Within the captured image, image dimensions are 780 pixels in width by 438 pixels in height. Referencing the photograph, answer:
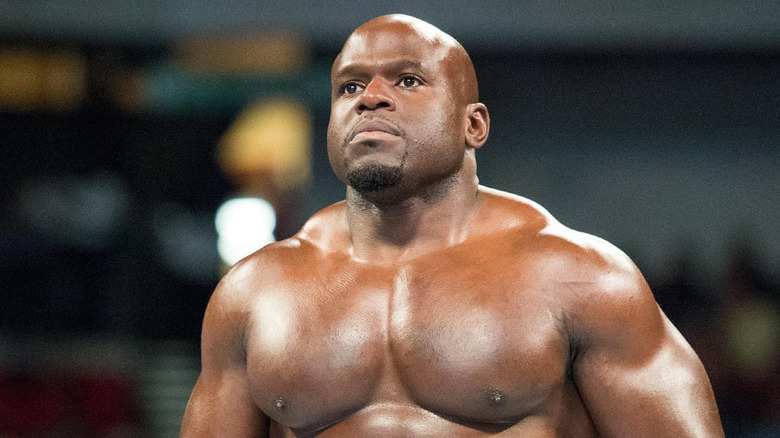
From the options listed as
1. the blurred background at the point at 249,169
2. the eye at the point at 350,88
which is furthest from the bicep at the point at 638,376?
the blurred background at the point at 249,169

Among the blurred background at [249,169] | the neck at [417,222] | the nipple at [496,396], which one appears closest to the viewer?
the nipple at [496,396]

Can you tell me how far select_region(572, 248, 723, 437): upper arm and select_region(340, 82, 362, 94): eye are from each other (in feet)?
1.20

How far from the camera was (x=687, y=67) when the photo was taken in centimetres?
291

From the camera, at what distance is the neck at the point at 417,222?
1168 millimetres

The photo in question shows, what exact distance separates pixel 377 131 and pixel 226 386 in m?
0.38

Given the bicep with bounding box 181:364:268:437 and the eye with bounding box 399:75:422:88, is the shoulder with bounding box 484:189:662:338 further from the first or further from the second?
the bicep with bounding box 181:364:268:437

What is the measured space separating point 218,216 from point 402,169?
2.20 meters

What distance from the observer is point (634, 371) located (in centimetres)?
106

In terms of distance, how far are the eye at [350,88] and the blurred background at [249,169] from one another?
1677 millimetres

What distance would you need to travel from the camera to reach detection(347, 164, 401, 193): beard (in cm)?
111

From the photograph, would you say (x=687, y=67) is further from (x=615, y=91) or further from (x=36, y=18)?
(x=36, y=18)

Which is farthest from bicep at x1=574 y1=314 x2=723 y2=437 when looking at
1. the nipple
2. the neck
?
the neck

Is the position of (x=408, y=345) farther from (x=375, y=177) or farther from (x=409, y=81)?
(x=409, y=81)

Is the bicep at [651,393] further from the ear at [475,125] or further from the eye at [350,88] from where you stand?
the eye at [350,88]
